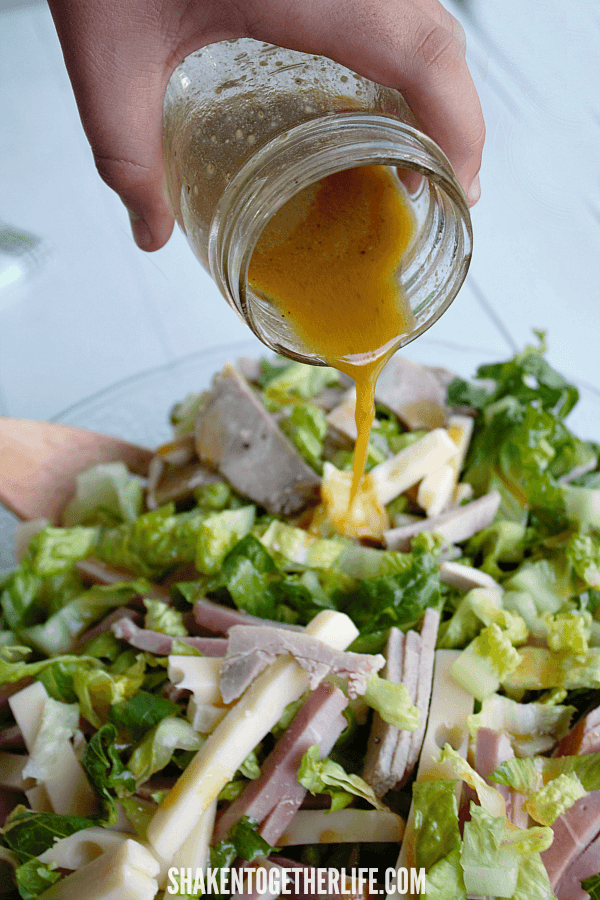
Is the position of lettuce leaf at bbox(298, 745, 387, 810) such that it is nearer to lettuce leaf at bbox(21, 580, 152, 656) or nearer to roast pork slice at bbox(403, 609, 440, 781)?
roast pork slice at bbox(403, 609, 440, 781)

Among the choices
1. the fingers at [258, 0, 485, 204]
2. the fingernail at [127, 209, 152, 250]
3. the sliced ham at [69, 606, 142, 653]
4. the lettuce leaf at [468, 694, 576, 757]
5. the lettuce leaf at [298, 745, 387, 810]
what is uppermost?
the fingers at [258, 0, 485, 204]

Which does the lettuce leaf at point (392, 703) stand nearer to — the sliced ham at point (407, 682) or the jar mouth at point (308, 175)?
the sliced ham at point (407, 682)

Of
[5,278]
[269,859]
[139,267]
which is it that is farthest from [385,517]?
[5,278]

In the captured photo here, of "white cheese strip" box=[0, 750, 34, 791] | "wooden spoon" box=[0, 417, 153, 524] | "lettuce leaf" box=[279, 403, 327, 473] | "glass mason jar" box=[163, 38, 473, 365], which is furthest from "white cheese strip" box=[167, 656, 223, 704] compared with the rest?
"wooden spoon" box=[0, 417, 153, 524]

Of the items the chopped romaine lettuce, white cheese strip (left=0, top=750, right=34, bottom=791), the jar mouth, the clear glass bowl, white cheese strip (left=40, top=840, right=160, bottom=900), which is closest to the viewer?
the jar mouth

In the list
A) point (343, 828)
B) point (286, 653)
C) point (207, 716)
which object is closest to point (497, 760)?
point (343, 828)

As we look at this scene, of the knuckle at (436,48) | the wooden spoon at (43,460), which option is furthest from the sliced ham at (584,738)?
the wooden spoon at (43,460)
